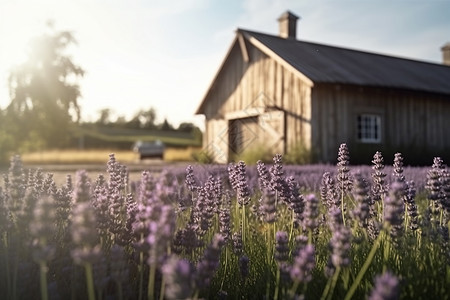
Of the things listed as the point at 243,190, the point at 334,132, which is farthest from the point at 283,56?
the point at 243,190

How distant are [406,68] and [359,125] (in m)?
6.57

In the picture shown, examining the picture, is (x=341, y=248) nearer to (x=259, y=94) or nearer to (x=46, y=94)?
(x=259, y=94)

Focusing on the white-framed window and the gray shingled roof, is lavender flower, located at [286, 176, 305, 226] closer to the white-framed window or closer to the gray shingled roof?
the gray shingled roof

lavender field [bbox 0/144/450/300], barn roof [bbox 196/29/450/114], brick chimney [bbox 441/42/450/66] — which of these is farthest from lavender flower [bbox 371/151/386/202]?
brick chimney [bbox 441/42/450/66]

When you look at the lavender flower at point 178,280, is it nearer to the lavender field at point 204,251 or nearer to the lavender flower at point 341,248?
the lavender field at point 204,251

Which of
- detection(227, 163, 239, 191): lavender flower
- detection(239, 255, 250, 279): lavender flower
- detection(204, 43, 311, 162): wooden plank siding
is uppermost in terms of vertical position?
detection(204, 43, 311, 162): wooden plank siding

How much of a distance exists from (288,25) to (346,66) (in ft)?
13.8

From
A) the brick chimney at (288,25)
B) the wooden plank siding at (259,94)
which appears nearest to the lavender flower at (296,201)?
the wooden plank siding at (259,94)

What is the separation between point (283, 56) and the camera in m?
15.9

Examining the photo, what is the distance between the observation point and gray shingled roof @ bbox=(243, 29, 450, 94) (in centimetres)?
1583

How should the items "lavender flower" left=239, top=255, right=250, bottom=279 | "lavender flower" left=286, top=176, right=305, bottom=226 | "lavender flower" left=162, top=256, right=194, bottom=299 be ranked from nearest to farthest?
"lavender flower" left=162, top=256, right=194, bottom=299 → "lavender flower" left=239, top=255, right=250, bottom=279 → "lavender flower" left=286, top=176, right=305, bottom=226

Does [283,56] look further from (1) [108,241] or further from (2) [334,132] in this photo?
(1) [108,241]

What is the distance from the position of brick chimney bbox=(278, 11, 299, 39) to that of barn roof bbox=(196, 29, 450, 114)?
0.95 m

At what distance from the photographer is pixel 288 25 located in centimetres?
Result: 2078
